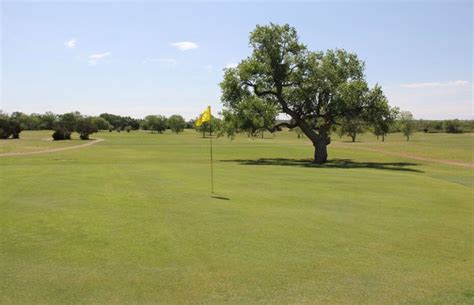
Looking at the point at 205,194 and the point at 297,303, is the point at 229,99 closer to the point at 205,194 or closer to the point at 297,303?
the point at 205,194

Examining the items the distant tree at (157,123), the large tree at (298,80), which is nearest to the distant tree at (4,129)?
the large tree at (298,80)

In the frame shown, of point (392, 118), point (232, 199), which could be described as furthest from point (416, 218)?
point (392, 118)

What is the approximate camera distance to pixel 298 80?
4650cm

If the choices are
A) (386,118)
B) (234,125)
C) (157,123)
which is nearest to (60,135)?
(234,125)

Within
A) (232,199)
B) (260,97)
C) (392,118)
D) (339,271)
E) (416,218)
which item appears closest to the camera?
(339,271)

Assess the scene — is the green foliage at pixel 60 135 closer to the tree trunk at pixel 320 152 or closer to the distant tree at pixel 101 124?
the tree trunk at pixel 320 152

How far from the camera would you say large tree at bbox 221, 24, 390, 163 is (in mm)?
44812

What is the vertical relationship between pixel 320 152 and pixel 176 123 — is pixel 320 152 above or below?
below

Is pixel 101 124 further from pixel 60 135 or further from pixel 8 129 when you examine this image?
pixel 8 129

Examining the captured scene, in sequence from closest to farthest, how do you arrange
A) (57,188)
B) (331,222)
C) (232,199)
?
(331,222) → (232,199) → (57,188)

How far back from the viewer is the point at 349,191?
18.8 m

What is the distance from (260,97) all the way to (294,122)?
507cm

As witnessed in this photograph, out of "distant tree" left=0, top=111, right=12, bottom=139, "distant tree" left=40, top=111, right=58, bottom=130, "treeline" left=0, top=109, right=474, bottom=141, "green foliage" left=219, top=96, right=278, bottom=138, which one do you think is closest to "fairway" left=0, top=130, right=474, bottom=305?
"treeline" left=0, top=109, right=474, bottom=141

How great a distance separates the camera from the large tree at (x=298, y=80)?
147 feet
